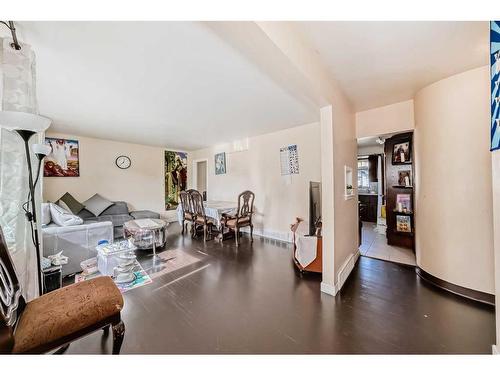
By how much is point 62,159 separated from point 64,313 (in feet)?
15.4

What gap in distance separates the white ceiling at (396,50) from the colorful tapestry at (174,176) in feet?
17.3

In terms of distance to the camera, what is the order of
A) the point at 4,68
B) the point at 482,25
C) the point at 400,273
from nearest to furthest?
the point at 4,68, the point at 482,25, the point at 400,273

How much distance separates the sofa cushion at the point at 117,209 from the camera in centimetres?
449

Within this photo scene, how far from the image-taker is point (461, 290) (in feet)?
6.35

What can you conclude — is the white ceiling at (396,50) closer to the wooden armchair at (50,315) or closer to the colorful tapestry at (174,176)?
the wooden armchair at (50,315)

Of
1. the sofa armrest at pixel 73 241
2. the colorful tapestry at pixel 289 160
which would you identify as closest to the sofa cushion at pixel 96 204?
the sofa armrest at pixel 73 241

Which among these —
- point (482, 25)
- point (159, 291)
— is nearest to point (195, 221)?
point (159, 291)

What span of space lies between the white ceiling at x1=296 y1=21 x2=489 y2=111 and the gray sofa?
15.4 feet

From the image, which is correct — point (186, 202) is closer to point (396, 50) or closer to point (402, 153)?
point (396, 50)

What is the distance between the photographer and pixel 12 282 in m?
1.05

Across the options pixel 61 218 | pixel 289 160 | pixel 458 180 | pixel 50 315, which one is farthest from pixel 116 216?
pixel 458 180

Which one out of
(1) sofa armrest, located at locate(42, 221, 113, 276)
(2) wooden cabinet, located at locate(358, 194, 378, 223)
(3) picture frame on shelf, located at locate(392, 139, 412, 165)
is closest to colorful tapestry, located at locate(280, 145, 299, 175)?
(3) picture frame on shelf, located at locate(392, 139, 412, 165)
